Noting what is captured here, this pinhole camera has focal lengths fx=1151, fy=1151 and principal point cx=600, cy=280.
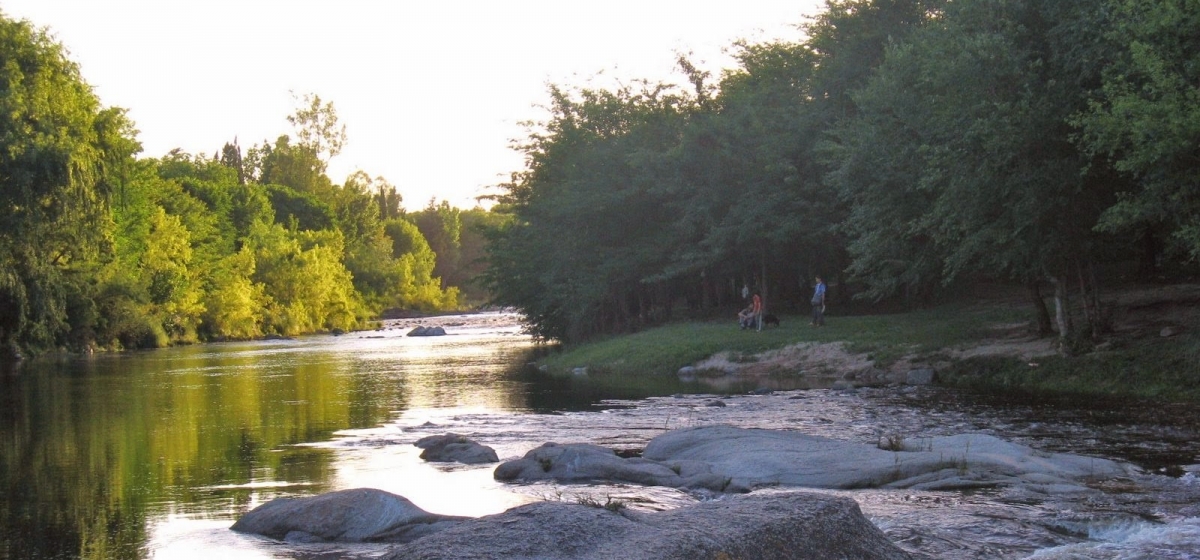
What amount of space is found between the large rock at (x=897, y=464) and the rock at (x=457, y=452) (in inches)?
112

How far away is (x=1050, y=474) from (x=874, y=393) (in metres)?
11.7

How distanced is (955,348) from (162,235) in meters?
59.9

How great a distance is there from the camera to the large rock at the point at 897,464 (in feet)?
44.5

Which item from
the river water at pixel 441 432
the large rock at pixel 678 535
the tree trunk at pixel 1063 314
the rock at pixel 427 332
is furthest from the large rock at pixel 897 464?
the rock at pixel 427 332

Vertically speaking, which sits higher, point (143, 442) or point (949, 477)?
point (143, 442)

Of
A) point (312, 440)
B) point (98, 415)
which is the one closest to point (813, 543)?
point (312, 440)

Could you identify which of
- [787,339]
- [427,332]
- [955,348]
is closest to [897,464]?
[955,348]

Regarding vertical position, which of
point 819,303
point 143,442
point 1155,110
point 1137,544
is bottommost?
point 1137,544

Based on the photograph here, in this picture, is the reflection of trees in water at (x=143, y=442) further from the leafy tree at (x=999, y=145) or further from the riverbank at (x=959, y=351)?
the leafy tree at (x=999, y=145)

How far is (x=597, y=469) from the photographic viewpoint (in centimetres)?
1482

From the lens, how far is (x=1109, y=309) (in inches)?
1107

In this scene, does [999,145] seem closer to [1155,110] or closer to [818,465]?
Result: [1155,110]

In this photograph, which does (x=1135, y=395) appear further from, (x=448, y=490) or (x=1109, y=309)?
(x=448, y=490)

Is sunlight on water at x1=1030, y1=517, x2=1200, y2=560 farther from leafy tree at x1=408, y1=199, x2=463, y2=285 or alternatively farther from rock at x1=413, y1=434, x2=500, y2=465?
leafy tree at x1=408, y1=199, x2=463, y2=285
